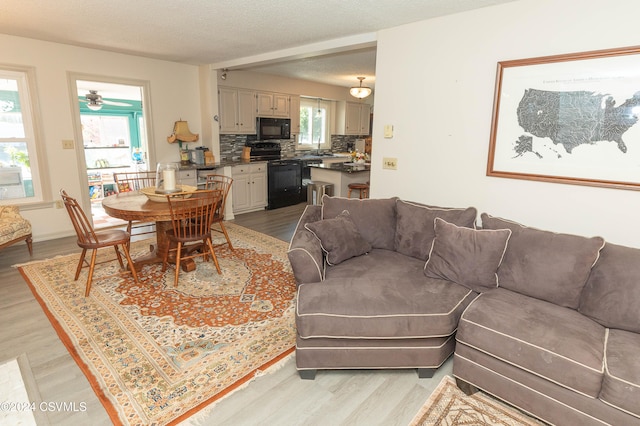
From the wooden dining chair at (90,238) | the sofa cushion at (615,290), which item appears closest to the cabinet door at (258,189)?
the wooden dining chair at (90,238)

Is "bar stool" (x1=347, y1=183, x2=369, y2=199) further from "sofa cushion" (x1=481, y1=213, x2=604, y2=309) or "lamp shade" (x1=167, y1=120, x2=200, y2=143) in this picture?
"sofa cushion" (x1=481, y1=213, x2=604, y2=309)

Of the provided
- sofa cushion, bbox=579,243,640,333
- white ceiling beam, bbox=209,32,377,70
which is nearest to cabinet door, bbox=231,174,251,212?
white ceiling beam, bbox=209,32,377,70

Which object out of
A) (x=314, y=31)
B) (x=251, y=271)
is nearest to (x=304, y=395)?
(x=251, y=271)

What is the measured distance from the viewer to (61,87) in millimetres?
4402

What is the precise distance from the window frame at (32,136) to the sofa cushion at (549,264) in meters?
5.23

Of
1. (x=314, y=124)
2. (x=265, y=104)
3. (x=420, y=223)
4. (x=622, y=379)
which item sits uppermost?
(x=265, y=104)

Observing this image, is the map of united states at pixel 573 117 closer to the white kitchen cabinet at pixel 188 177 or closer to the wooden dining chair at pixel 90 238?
the wooden dining chair at pixel 90 238

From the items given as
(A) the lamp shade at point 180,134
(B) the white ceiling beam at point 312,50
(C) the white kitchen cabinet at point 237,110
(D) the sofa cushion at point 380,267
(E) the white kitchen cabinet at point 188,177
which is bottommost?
(D) the sofa cushion at point 380,267

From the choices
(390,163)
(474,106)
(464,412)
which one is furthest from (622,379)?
(390,163)

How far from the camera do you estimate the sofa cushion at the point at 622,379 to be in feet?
4.91

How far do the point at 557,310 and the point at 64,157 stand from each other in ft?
18.1

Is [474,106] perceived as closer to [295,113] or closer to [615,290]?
[615,290]

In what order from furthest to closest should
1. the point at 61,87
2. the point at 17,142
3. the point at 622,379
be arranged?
1. the point at 61,87
2. the point at 17,142
3. the point at 622,379

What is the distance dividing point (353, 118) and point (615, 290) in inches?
287
